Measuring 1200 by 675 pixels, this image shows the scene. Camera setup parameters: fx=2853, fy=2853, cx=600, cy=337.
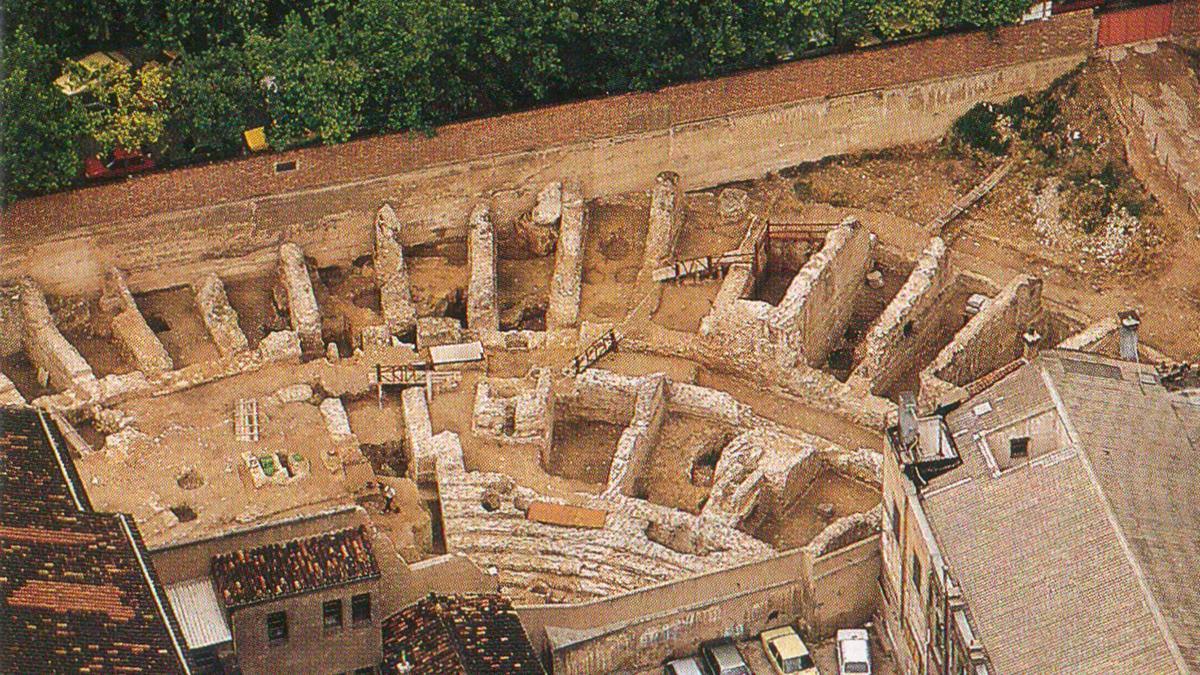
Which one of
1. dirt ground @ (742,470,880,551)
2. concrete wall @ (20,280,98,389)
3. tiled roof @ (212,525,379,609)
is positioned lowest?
tiled roof @ (212,525,379,609)

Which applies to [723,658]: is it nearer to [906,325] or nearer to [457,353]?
[457,353]

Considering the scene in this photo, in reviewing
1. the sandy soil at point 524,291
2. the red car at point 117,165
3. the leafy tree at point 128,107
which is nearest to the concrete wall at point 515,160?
the leafy tree at point 128,107

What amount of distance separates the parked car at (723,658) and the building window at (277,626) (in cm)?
1316

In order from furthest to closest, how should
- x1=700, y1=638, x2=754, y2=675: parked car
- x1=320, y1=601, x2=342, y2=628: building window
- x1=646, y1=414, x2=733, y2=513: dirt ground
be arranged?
x1=646, y1=414, x2=733, y2=513: dirt ground < x1=700, y1=638, x2=754, y2=675: parked car < x1=320, y1=601, x2=342, y2=628: building window

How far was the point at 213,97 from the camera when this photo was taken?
10144 centimetres

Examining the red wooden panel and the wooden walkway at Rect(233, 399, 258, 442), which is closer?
the wooden walkway at Rect(233, 399, 258, 442)

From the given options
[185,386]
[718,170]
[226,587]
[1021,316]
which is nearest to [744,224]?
[718,170]

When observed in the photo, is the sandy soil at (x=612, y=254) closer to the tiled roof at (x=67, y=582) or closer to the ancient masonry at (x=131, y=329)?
the ancient masonry at (x=131, y=329)

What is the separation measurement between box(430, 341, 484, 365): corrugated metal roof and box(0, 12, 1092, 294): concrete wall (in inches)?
309

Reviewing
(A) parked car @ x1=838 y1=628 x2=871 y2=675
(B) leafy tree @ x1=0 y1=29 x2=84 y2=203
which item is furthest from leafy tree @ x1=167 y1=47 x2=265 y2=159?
(A) parked car @ x1=838 y1=628 x2=871 y2=675

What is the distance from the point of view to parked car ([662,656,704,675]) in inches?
3425

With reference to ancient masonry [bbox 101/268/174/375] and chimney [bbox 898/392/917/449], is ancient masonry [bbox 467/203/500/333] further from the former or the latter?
chimney [bbox 898/392/917/449]

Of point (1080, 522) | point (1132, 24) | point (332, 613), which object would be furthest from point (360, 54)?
point (1080, 522)

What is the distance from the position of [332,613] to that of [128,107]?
2543cm
